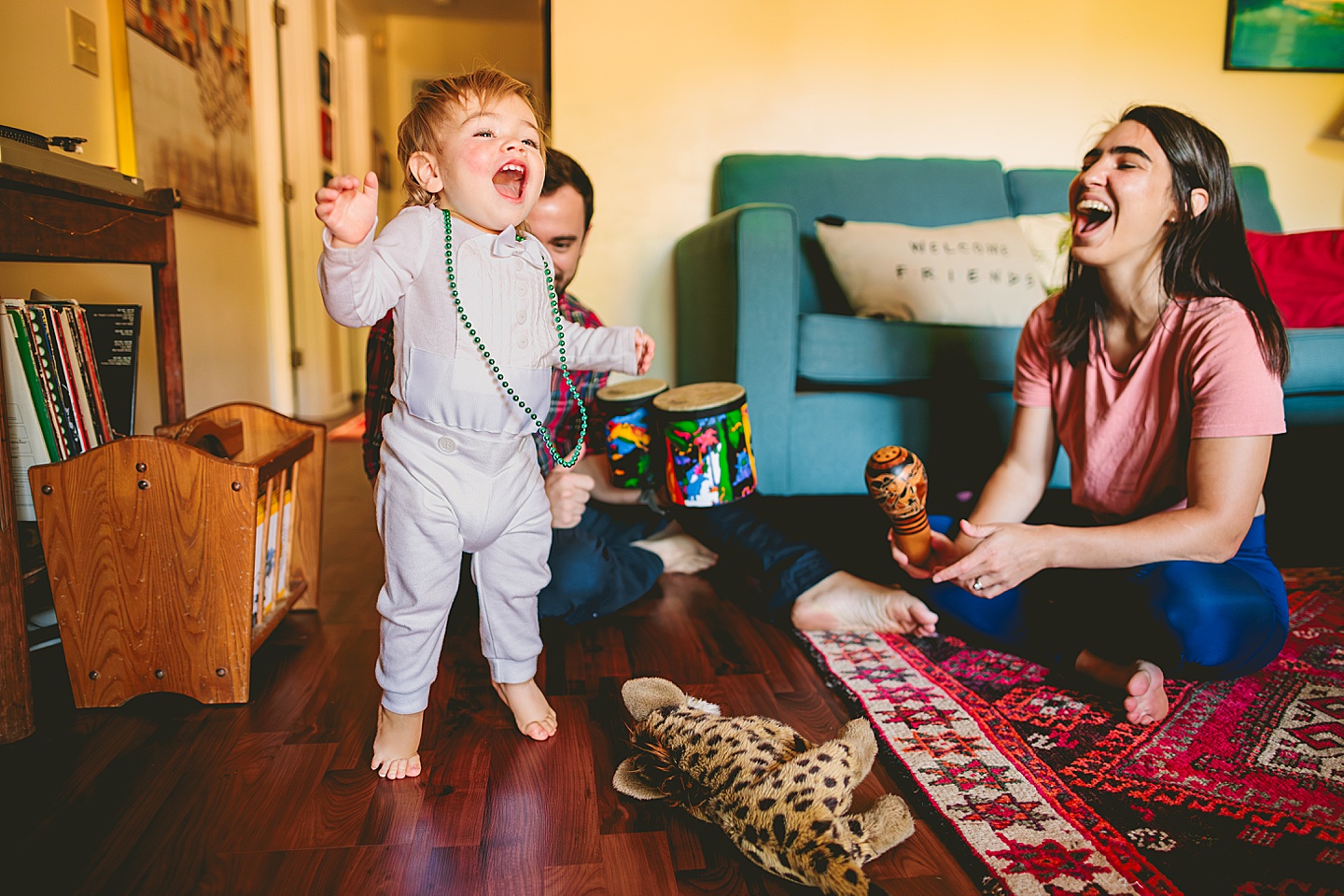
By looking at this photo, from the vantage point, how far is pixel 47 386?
1.20 m

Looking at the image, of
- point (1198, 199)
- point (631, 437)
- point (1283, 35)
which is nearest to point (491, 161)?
point (631, 437)

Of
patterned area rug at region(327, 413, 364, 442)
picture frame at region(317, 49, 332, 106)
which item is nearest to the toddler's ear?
patterned area rug at region(327, 413, 364, 442)

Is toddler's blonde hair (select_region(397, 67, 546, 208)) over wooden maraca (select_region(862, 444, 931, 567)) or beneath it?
over

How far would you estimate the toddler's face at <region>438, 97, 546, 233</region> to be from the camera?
3.08 feet

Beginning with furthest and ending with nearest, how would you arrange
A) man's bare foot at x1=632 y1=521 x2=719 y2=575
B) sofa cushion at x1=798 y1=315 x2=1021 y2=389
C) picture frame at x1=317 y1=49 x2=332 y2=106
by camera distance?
picture frame at x1=317 y1=49 x2=332 y2=106 < sofa cushion at x1=798 y1=315 x2=1021 y2=389 < man's bare foot at x1=632 y1=521 x2=719 y2=575

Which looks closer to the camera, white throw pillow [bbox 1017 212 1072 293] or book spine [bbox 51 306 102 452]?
book spine [bbox 51 306 102 452]

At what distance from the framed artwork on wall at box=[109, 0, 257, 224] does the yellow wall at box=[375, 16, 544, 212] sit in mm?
2908

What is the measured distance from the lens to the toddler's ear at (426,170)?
963mm

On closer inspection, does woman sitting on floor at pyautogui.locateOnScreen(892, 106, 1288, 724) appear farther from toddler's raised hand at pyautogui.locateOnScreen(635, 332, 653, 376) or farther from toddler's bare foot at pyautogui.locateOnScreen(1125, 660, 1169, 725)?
toddler's raised hand at pyautogui.locateOnScreen(635, 332, 653, 376)

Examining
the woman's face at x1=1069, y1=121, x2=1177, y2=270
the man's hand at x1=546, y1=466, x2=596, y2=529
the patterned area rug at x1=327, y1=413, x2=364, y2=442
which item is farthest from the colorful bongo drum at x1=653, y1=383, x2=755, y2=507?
the patterned area rug at x1=327, y1=413, x2=364, y2=442

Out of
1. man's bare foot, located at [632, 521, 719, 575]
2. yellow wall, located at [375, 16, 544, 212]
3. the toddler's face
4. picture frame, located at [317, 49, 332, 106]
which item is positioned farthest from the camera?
yellow wall, located at [375, 16, 544, 212]

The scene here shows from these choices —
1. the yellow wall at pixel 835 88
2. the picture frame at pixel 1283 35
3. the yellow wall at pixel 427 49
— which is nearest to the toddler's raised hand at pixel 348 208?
the yellow wall at pixel 835 88

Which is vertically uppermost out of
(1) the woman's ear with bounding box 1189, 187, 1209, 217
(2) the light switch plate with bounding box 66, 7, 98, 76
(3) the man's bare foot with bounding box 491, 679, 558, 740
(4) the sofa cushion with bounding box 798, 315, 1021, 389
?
(2) the light switch plate with bounding box 66, 7, 98, 76

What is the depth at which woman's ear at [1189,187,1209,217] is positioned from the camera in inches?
46.4
